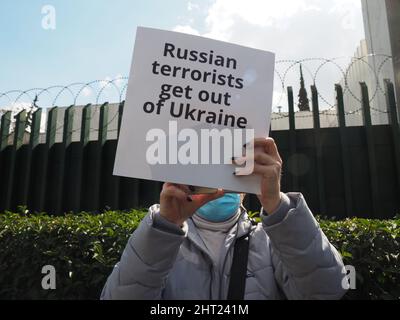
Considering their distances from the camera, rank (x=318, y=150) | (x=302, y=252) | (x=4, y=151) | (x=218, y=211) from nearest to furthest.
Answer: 1. (x=302, y=252)
2. (x=218, y=211)
3. (x=318, y=150)
4. (x=4, y=151)

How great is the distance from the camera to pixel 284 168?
9.91 meters

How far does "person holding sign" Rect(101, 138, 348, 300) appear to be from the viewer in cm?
177

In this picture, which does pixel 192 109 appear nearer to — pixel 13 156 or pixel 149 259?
pixel 149 259

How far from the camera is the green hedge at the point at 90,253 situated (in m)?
3.37

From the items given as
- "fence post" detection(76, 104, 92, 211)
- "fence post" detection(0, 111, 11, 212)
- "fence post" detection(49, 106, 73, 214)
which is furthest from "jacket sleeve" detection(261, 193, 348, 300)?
"fence post" detection(0, 111, 11, 212)

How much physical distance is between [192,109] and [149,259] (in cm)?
70

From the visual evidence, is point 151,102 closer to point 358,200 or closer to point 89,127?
point 358,200

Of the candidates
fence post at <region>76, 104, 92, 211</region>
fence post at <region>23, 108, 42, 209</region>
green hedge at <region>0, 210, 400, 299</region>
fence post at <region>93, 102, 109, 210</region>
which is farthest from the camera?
fence post at <region>23, 108, 42, 209</region>

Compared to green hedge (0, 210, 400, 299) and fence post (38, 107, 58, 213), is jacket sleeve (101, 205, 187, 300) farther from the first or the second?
fence post (38, 107, 58, 213)

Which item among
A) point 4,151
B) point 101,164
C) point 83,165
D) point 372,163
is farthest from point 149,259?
point 4,151

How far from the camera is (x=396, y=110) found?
31.8 ft

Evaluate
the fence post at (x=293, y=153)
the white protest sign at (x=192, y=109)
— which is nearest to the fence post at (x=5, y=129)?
the fence post at (x=293, y=153)
